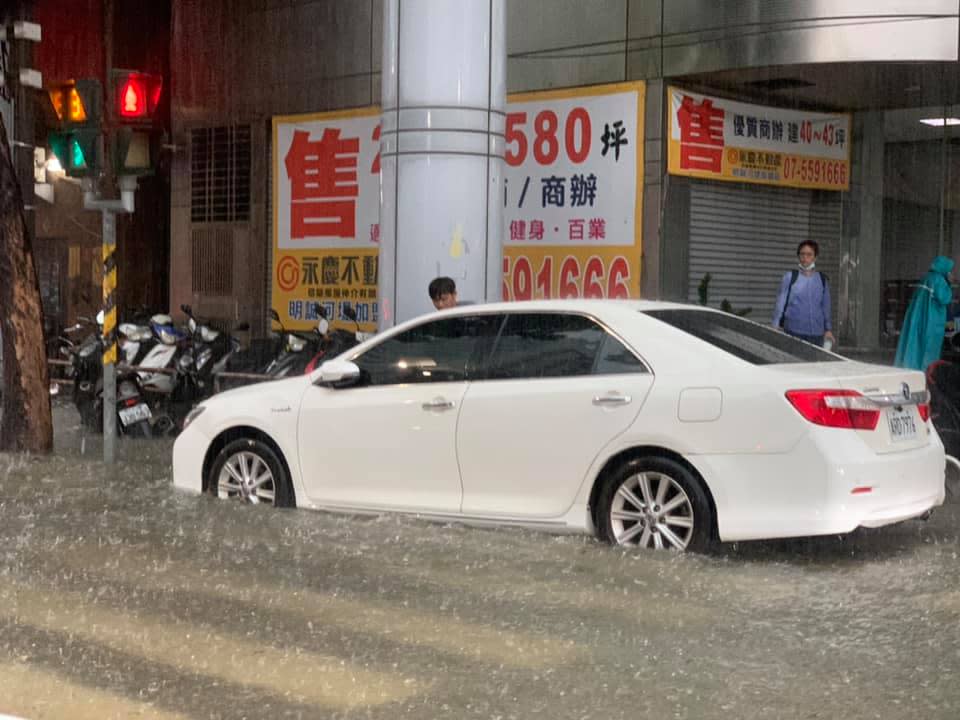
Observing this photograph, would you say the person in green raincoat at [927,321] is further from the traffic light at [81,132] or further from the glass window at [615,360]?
the traffic light at [81,132]

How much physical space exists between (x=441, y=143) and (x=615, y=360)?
426cm

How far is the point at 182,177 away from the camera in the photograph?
1947 cm

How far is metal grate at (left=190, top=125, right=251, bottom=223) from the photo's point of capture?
18547 millimetres

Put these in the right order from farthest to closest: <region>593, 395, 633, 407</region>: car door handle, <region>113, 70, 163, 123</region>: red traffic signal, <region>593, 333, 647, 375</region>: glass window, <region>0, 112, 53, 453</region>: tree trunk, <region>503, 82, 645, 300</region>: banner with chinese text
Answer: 1. <region>503, 82, 645, 300</region>: banner with chinese text
2. <region>0, 112, 53, 453</region>: tree trunk
3. <region>113, 70, 163, 123</region>: red traffic signal
4. <region>593, 333, 647, 375</region>: glass window
5. <region>593, 395, 633, 407</region>: car door handle

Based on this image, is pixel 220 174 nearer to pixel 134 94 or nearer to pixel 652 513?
pixel 134 94

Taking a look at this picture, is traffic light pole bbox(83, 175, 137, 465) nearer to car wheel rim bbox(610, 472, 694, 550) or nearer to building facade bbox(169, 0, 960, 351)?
building facade bbox(169, 0, 960, 351)

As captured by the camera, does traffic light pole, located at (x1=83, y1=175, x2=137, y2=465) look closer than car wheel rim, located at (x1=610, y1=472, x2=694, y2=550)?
No

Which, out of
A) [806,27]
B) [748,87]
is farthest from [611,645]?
[748,87]

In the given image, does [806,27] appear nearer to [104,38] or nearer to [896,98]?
[896,98]

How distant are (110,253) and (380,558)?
17.4 ft

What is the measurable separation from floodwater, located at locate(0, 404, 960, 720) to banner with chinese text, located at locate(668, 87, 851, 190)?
694 cm

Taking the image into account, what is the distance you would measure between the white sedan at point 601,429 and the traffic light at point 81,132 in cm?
348

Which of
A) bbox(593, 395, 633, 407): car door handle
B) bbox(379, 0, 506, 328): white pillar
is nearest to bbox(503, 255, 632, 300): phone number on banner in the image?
bbox(379, 0, 506, 328): white pillar

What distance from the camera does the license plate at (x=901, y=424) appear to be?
7.23 m
